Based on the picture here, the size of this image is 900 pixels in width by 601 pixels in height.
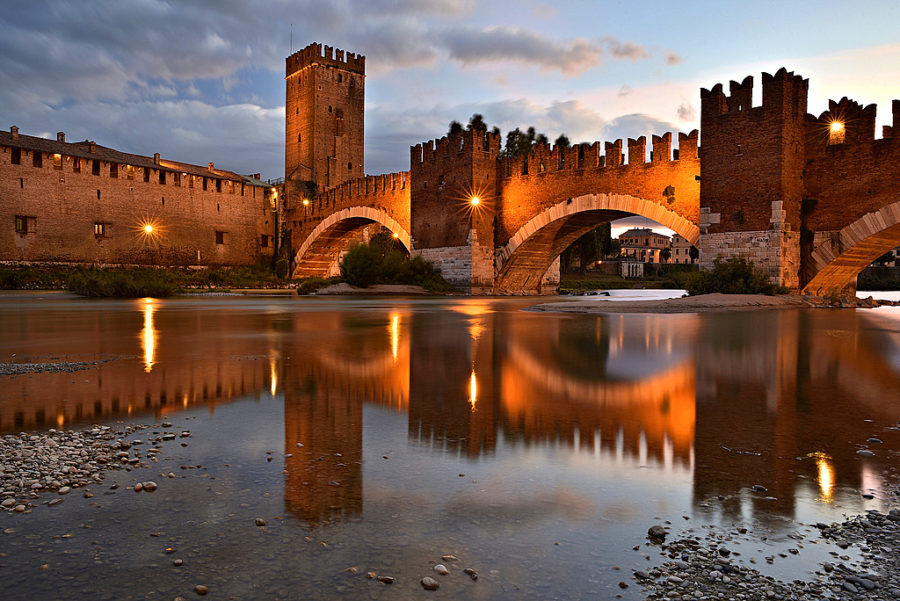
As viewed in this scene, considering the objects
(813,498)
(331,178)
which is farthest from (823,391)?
(331,178)

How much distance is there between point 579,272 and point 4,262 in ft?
143

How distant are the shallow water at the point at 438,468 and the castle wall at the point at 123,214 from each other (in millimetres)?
35756

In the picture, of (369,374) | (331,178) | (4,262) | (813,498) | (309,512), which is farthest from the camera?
(331,178)

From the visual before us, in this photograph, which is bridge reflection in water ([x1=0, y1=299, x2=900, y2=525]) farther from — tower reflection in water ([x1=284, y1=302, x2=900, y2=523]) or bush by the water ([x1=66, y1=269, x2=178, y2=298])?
bush by the water ([x1=66, y1=269, x2=178, y2=298])

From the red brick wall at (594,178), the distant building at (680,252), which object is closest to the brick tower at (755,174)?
the red brick wall at (594,178)

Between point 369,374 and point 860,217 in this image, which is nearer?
point 369,374

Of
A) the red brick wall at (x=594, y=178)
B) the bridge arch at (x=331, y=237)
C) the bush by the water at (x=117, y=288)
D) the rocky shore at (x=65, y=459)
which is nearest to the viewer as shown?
the rocky shore at (x=65, y=459)

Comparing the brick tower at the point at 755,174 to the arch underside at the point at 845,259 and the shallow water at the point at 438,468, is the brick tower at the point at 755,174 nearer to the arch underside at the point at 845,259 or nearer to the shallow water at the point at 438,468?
the arch underside at the point at 845,259

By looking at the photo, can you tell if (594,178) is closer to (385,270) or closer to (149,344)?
(385,270)

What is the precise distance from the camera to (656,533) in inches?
74.2

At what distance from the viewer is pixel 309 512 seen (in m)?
2.06

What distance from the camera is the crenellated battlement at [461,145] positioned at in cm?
2653

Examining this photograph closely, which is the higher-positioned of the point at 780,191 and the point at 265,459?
the point at 780,191

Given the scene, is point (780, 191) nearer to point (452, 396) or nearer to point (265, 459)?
point (452, 396)
